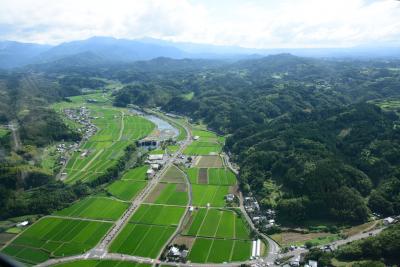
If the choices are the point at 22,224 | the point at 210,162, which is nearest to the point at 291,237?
the point at 210,162

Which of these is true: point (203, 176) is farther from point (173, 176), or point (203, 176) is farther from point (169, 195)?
point (169, 195)

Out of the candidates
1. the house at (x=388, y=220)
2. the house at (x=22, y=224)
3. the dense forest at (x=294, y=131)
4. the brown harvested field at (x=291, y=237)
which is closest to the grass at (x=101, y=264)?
the house at (x=22, y=224)

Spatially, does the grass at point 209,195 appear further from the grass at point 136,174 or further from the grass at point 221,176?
the grass at point 136,174

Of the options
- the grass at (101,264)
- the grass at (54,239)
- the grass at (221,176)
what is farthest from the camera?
the grass at (221,176)

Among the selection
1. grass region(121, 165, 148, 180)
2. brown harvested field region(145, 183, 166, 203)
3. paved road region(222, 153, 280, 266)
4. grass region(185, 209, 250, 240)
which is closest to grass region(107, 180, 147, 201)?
grass region(121, 165, 148, 180)

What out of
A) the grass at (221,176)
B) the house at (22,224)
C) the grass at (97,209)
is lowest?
the grass at (97,209)
